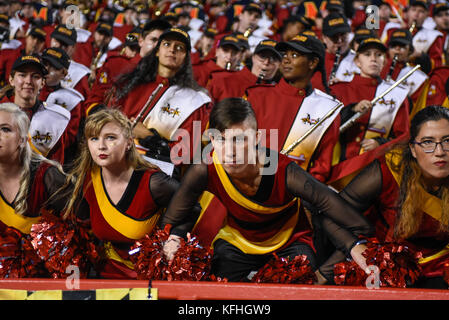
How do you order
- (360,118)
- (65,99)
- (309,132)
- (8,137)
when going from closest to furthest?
(8,137)
(309,132)
(360,118)
(65,99)

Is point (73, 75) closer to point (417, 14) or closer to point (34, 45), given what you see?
point (34, 45)

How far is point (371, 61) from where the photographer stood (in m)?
5.52

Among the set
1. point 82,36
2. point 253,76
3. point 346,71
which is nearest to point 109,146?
point 253,76

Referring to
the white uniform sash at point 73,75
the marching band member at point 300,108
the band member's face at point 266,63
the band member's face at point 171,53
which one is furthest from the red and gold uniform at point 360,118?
the white uniform sash at point 73,75

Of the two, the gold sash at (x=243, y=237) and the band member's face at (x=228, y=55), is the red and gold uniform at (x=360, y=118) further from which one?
the band member's face at (x=228, y=55)

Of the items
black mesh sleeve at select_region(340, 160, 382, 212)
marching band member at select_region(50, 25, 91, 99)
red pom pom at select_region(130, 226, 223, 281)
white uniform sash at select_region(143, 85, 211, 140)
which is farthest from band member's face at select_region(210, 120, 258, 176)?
marching band member at select_region(50, 25, 91, 99)

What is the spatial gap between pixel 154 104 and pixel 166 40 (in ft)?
1.96

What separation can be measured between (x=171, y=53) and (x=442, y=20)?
21.2 ft

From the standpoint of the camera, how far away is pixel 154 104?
4727 millimetres

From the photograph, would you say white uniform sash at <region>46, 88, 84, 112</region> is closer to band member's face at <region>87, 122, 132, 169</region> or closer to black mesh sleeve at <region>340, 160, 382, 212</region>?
band member's face at <region>87, 122, 132, 169</region>

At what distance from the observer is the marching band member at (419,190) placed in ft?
10.4

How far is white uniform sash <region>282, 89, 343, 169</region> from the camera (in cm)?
443

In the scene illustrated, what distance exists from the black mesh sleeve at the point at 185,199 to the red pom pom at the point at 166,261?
7cm
